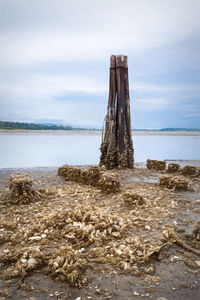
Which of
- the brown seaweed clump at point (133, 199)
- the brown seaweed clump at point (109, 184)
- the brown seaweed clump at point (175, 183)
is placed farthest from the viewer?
the brown seaweed clump at point (175, 183)

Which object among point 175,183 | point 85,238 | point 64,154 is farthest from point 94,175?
point 64,154

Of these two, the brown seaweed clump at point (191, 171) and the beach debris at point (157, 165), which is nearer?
the brown seaweed clump at point (191, 171)

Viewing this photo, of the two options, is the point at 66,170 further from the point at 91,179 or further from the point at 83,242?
the point at 83,242

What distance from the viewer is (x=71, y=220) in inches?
155

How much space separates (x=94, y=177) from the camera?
6777 millimetres

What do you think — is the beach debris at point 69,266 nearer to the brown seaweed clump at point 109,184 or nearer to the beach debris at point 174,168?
the brown seaweed clump at point 109,184

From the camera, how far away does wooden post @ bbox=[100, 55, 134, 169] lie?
973 cm

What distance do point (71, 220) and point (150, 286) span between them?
1671 mm

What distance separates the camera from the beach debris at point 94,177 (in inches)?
238

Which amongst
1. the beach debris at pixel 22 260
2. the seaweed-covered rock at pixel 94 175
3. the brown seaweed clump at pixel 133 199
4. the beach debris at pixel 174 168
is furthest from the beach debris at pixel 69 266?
the beach debris at pixel 174 168

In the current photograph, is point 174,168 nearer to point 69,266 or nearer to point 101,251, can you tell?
point 101,251

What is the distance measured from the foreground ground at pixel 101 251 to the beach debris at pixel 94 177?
30.4 inches

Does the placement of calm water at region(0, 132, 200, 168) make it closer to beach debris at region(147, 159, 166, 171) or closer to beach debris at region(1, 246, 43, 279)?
beach debris at region(147, 159, 166, 171)

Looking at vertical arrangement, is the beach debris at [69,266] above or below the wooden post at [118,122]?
below
